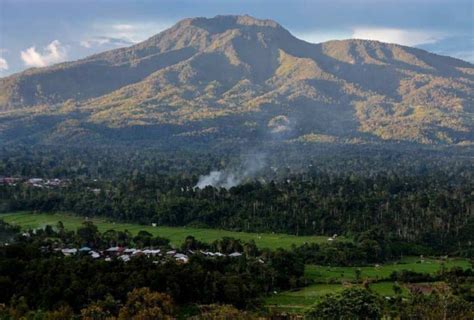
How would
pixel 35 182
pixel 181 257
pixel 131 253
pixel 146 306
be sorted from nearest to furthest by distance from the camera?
pixel 146 306, pixel 181 257, pixel 131 253, pixel 35 182

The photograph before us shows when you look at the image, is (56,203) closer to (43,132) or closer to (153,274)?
(153,274)

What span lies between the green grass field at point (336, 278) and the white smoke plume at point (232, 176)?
132ft

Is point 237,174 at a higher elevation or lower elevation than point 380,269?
higher

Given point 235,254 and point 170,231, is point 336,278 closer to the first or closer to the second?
point 235,254

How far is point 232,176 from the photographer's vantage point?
108 metres

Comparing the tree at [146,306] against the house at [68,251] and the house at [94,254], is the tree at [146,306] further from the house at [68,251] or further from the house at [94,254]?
the house at [68,251]

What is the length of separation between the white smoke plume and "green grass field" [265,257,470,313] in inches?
1586

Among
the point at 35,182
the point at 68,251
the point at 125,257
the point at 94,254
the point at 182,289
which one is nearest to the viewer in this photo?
the point at 182,289

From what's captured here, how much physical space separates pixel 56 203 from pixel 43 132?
356ft

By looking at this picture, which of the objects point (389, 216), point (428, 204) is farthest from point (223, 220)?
point (428, 204)

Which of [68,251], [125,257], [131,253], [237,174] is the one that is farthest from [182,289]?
[237,174]

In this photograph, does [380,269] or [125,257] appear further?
[380,269]

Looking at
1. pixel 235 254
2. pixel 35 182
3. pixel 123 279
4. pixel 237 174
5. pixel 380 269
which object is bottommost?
pixel 380 269

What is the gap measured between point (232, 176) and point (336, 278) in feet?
186
